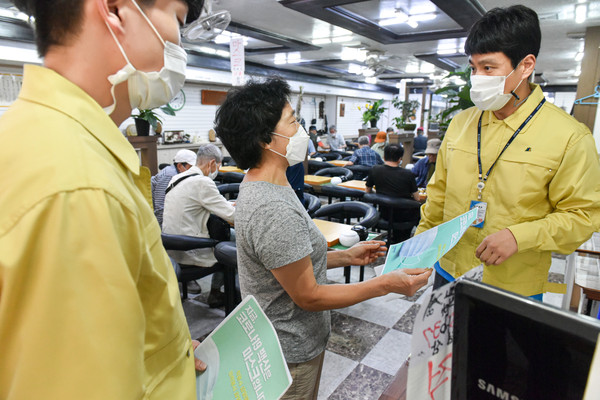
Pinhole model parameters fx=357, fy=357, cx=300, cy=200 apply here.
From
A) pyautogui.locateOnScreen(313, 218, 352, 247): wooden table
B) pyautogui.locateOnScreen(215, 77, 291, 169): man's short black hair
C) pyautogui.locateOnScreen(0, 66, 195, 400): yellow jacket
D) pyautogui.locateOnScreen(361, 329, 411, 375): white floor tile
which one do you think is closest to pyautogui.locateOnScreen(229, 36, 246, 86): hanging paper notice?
pyautogui.locateOnScreen(313, 218, 352, 247): wooden table

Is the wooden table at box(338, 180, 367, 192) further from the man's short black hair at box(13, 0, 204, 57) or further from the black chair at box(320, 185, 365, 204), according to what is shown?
the man's short black hair at box(13, 0, 204, 57)

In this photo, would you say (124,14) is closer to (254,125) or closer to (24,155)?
(24,155)

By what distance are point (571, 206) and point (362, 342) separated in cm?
191

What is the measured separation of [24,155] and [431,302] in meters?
0.56

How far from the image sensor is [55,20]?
1.84 ft

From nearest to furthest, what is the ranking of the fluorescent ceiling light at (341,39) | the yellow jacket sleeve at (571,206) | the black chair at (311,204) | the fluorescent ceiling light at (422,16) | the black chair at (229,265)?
the yellow jacket sleeve at (571,206)
the black chair at (229,265)
the black chair at (311,204)
the fluorescent ceiling light at (422,16)
the fluorescent ceiling light at (341,39)

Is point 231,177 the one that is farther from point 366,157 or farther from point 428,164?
point 428,164

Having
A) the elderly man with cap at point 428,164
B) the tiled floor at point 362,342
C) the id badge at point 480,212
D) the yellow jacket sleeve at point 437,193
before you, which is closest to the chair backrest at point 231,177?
the tiled floor at point 362,342

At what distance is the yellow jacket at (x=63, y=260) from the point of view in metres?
0.42

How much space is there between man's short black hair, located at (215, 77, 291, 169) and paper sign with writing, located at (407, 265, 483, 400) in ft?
2.88

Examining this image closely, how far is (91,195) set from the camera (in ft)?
1.47

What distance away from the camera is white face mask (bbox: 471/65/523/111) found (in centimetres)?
128

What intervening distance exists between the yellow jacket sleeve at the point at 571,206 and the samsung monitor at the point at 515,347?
0.81 metres

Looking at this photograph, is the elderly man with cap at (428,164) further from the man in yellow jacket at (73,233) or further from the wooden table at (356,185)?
the man in yellow jacket at (73,233)
